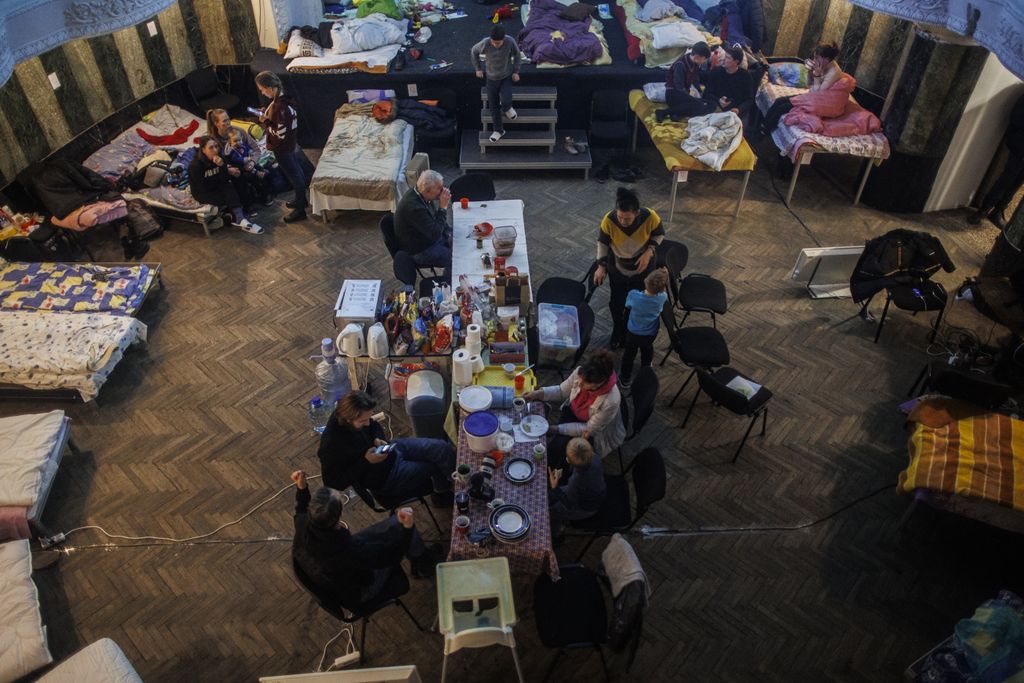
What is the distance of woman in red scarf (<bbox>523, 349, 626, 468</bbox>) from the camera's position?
15.0 feet

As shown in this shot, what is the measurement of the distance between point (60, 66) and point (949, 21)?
9101 millimetres

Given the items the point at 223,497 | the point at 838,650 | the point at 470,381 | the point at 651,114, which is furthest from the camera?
the point at 651,114

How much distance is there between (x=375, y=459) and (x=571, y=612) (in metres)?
1.56

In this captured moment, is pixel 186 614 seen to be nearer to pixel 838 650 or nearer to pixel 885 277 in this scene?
pixel 838 650

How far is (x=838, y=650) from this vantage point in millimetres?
4531

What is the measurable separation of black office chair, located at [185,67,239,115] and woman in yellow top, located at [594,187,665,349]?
6550mm

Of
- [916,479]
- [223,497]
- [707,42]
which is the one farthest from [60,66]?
[916,479]

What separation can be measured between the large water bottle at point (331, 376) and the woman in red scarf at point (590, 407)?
1711 mm

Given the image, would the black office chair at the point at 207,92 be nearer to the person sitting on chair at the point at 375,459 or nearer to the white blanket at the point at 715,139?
the white blanket at the point at 715,139

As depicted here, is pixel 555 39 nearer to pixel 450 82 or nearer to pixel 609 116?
pixel 609 116

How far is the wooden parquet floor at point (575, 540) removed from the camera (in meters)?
4.55

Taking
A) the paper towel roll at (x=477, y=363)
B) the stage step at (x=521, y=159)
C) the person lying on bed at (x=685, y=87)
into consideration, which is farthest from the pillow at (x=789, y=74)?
the paper towel roll at (x=477, y=363)

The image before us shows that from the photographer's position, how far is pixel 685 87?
347 inches

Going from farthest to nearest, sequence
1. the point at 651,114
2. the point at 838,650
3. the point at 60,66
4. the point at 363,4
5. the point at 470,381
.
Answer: the point at 363,4
the point at 651,114
the point at 60,66
the point at 470,381
the point at 838,650
